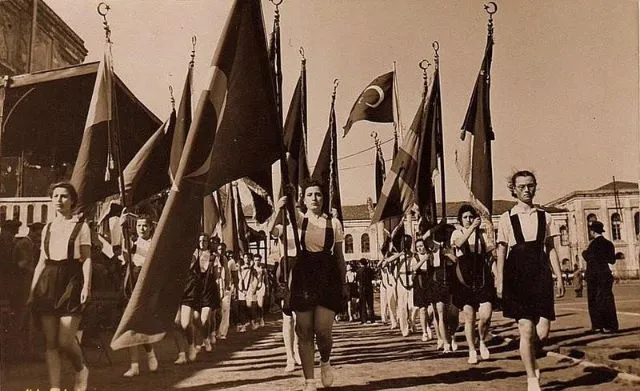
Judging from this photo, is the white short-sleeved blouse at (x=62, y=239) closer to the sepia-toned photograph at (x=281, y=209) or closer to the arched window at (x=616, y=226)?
the sepia-toned photograph at (x=281, y=209)

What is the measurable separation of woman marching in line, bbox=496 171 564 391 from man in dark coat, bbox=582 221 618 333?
207 cm

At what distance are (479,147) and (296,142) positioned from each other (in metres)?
1.86

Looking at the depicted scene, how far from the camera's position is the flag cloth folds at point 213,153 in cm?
405

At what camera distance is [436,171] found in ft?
21.9

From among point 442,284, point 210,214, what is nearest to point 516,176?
point 442,284

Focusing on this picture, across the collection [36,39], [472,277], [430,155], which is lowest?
[472,277]

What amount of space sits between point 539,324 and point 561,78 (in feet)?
7.02

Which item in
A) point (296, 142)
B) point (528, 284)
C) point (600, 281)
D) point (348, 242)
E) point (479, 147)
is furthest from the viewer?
point (348, 242)

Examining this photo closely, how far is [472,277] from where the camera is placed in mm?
5566

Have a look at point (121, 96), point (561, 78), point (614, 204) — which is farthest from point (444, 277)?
point (121, 96)

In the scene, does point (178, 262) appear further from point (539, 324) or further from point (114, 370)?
point (539, 324)

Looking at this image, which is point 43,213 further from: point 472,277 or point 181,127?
point 472,277

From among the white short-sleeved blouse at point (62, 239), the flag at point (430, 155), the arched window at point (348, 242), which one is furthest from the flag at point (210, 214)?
the arched window at point (348, 242)

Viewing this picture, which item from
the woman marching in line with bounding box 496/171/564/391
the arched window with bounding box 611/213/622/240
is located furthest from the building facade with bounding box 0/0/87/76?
the arched window with bounding box 611/213/622/240
